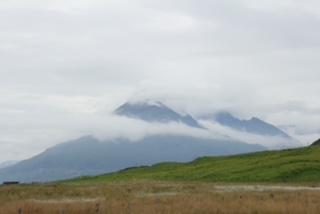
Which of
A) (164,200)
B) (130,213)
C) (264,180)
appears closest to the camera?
(130,213)

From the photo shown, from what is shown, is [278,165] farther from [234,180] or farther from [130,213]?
[130,213]

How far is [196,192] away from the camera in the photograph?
5741cm

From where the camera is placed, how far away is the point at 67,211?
116ft

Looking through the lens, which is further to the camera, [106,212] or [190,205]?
[190,205]

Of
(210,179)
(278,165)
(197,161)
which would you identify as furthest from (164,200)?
(197,161)

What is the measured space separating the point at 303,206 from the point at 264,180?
5252 cm

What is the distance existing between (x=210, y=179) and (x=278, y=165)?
1342cm

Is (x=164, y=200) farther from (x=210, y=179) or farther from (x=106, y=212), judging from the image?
(x=210, y=179)

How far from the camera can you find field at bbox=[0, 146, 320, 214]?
3609cm

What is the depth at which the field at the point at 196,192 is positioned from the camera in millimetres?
36094

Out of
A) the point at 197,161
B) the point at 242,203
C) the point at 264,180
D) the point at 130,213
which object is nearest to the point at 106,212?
the point at 130,213

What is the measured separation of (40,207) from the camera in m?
37.6

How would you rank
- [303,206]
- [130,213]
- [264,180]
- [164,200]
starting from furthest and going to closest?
[264,180], [164,200], [303,206], [130,213]

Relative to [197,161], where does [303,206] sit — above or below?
below
